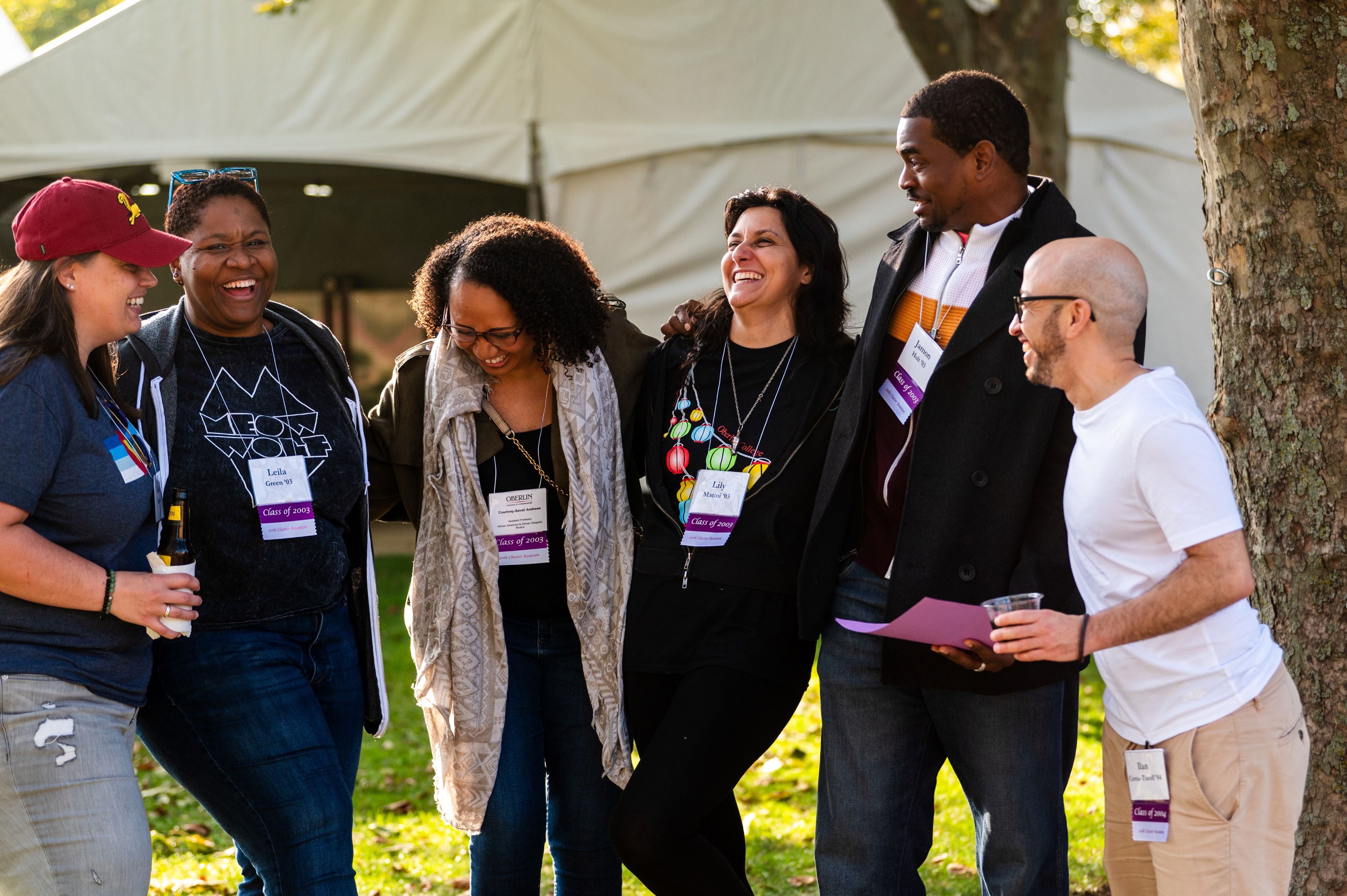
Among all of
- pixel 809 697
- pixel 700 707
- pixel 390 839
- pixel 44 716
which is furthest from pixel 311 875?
pixel 809 697

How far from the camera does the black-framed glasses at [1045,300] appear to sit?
8.66 ft

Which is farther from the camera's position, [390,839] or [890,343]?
[390,839]

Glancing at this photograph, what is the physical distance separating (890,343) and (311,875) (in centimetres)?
205

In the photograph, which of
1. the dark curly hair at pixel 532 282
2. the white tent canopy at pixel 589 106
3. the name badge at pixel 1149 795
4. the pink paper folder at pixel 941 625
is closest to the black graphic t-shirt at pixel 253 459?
the dark curly hair at pixel 532 282

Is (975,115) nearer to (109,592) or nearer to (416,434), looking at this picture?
(416,434)

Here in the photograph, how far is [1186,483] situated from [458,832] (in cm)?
405

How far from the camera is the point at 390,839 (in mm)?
5680

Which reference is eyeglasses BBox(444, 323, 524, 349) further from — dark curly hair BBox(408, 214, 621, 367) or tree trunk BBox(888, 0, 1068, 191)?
tree trunk BBox(888, 0, 1068, 191)

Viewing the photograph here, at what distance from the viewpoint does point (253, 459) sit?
10.8ft

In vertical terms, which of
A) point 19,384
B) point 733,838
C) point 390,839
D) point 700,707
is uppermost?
point 19,384

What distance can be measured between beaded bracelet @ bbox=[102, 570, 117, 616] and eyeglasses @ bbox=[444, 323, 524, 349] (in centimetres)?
127

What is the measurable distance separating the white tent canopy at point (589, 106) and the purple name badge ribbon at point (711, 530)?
6.99m

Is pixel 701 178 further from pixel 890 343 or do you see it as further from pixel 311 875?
pixel 311 875

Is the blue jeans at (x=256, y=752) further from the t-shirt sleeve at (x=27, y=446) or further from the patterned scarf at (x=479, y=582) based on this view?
the t-shirt sleeve at (x=27, y=446)
